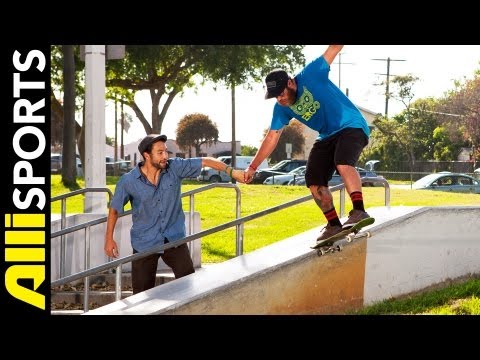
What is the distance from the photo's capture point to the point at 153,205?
6.71 meters

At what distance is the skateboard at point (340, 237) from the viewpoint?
6.53 m

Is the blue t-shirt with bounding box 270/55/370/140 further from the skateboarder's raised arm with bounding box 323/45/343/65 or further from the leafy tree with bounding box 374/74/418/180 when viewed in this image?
the leafy tree with bounding box 374/74/418/180

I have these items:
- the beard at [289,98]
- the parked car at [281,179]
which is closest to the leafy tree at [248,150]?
the parked car at [281,179]

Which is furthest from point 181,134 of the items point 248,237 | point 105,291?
point 105,291

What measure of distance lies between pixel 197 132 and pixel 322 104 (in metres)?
52.8

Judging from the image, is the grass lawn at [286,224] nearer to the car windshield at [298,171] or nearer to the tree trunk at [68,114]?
the tree trunk at [68,114]

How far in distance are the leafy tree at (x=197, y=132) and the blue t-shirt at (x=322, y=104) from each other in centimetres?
5189

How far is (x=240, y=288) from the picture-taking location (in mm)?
6297

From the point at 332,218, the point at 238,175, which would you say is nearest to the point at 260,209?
the point at 238,175

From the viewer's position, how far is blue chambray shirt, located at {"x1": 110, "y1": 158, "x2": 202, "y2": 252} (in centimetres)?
671

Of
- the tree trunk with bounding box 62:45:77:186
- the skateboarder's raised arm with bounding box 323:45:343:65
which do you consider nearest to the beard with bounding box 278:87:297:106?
the skateboarder's raised arm with bounding box 323:45:343:65

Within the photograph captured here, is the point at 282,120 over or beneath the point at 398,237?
over
